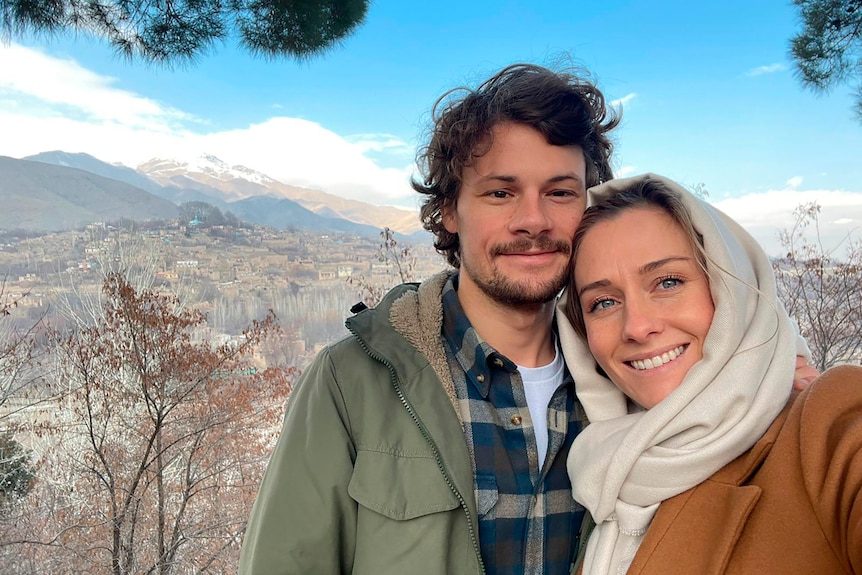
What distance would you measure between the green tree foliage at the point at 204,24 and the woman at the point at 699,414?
2.40 metres

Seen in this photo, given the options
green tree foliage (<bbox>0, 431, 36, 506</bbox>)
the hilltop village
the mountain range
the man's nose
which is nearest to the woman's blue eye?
the man's nose

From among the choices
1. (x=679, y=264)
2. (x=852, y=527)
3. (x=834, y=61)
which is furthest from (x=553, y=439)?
(x=834, y=61)

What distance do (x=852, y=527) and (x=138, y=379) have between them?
6389mm

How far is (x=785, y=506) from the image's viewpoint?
843mm

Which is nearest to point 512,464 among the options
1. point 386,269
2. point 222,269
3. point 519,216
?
point 519,216

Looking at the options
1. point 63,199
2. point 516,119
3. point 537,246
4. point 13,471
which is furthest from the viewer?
point 63,199

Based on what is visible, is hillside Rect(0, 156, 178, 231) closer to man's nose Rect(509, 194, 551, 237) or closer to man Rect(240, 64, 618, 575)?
man Rect(240, 64, 618, 575)

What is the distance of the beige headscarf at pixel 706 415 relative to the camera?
3.17ft

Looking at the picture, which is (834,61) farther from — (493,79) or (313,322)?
(313,322)

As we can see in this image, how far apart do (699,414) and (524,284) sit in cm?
56

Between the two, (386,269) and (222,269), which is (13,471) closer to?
(222,269)

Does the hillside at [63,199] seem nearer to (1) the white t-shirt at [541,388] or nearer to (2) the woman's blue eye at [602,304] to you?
(1) the white t-shirt at [541,388]

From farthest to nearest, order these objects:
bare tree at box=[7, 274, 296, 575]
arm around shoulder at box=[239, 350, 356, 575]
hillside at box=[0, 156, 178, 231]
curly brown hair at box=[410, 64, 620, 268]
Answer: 1. hillside at box=[0, 156, 178, 231]
2. bare tree at box=[7, 274, 296, 575]
3. curly brown hair at box=[410, 64, 620, 268]
4. arm around shoulder at box=[239, 350, 356, 575]

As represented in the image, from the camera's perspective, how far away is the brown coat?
0.78 metres
